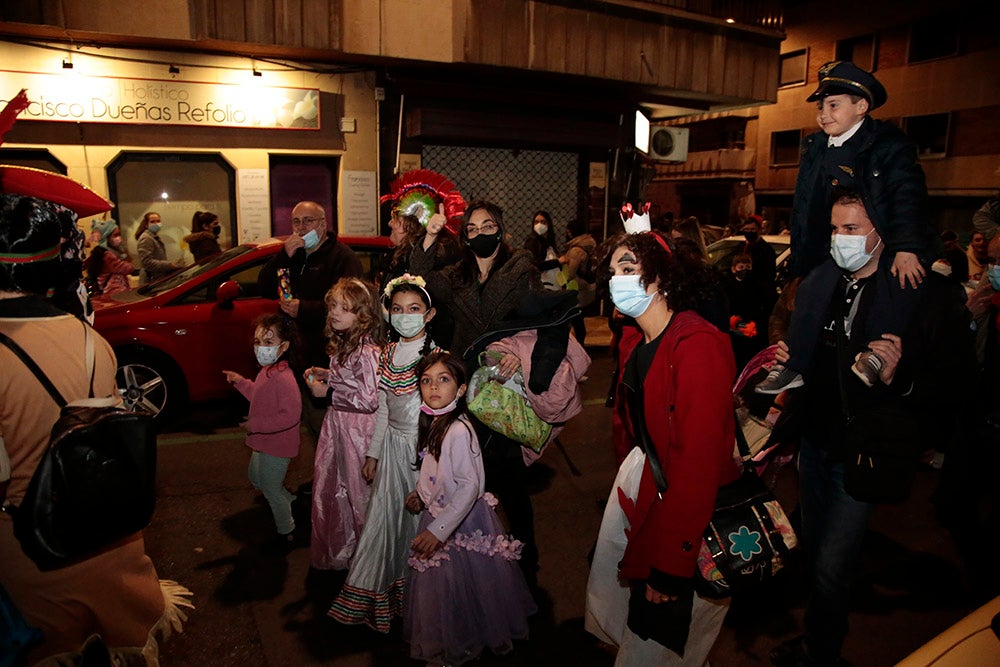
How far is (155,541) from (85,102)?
7337mm

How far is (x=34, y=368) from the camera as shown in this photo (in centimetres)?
226

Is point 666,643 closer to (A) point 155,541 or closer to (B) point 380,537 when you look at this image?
(B) point 380,537

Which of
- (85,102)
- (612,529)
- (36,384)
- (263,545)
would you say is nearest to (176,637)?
(263,545)

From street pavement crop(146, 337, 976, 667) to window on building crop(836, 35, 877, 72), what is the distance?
92.7 feet

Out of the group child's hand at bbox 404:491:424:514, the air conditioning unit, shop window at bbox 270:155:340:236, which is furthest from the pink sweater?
the air conditioning unit

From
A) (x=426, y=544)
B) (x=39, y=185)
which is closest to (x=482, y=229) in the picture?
(x=426, y=544)

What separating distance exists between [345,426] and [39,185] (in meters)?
2.15

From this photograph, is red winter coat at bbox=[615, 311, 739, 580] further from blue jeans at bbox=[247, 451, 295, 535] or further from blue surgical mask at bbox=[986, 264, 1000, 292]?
blue surgical mask at bbox=[986, 264, 1000, 292]

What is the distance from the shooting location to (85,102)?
9570mm

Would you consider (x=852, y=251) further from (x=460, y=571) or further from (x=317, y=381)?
(x=317, y=381)

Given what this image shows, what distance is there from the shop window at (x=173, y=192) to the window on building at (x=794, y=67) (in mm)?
27475

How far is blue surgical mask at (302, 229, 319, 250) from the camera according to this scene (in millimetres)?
5512

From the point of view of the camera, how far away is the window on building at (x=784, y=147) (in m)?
31.9

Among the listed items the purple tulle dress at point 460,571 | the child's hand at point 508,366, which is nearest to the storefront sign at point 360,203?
the child's hand at point 508,366
